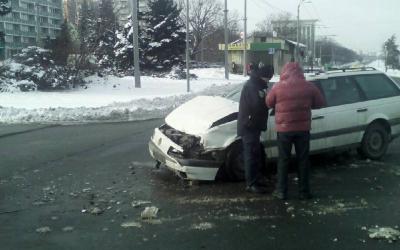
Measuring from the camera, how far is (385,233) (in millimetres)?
5363

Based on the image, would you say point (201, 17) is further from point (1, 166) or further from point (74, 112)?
point (1, 166)

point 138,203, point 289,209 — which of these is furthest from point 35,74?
point 289,209

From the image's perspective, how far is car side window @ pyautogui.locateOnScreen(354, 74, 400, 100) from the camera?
9.09 metres

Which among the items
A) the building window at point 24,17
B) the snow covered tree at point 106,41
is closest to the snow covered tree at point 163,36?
the snow covered tree at point 106,41

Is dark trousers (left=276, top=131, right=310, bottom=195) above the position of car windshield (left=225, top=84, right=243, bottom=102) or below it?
below

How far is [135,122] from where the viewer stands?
54.9ft

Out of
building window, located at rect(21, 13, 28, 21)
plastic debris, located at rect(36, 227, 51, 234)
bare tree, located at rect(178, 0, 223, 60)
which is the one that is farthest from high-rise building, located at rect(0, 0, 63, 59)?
plastic debris, located at rect(36, 227, 51, 234)

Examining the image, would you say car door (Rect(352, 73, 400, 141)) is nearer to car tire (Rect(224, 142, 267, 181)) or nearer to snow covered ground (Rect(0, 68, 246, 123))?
car tire (Rect(224, 142, 267, 181))

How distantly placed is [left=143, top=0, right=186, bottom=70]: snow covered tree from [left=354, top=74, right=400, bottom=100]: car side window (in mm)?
38304

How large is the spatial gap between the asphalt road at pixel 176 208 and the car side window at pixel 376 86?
1.13 meters

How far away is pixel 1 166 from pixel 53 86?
1860 cm

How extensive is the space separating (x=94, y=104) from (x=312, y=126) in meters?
14.5

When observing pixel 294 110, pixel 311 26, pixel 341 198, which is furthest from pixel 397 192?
pixel 311 26

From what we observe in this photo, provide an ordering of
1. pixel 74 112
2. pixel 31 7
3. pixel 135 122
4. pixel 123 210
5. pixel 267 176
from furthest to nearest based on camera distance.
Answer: pixel 31 7 < pixel 74 112 < pixel 135 122 < pixel 267 176 < pixel 123 210
